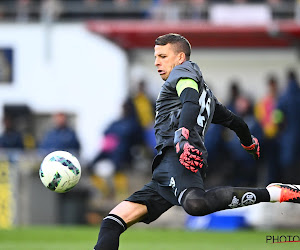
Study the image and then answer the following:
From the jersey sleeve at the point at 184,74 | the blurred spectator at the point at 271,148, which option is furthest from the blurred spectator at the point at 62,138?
the jersey sleeve at the point at 184,74

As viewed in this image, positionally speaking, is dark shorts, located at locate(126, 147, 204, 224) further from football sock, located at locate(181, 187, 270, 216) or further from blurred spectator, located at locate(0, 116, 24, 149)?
blurred spectator, located at locate(0, 116, 24, 149)

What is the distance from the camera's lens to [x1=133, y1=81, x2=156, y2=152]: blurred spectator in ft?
60.1

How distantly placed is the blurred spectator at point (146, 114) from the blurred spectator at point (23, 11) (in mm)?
6595

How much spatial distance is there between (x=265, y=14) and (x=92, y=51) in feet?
19.9

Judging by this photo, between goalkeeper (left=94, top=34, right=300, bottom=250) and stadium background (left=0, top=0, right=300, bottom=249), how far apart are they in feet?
28.5

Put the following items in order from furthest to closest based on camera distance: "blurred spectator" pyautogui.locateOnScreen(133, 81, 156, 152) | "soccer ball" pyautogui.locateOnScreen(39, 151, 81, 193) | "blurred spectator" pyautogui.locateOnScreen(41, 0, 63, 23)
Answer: "blurred spectator" pyautogui.locateOnScreen(41, 0, 63, 23) < "blurred spectator" pyautogui.locateOnScreen(133, 81, 156, 152) < "soccer ball" pyautogui.locateOnScreen(39, 151, 81, 193)

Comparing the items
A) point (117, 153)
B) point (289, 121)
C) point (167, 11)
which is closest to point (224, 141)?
point (289, 121)

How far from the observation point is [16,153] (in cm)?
1841

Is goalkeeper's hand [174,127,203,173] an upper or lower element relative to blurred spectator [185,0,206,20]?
lower

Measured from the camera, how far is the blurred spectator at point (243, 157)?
54.6 ft

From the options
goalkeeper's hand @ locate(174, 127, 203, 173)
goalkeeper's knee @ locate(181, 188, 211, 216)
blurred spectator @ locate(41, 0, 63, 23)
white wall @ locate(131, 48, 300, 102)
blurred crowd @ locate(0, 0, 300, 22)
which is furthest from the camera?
blurred spectator @ locate(41, 0, 63, 23)

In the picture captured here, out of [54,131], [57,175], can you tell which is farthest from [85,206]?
[57,175]

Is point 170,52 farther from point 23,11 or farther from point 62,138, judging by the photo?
point 23,11

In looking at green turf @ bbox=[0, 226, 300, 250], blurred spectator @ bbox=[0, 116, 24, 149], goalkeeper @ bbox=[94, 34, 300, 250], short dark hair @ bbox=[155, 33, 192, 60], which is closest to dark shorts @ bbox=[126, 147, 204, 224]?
goalkeeper @ bbox=[94, 34, 300, 250]
